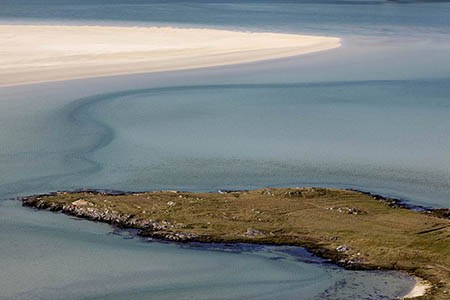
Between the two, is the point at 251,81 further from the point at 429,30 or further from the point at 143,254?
the point at 429,30

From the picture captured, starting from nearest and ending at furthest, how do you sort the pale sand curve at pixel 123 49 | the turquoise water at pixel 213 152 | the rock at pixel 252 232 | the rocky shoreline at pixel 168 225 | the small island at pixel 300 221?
1. the turquoise water at pixel 213 152
2. the small island at pixel 300 221
3. the rocky shoreline at pixel 168 225
4. the rock at pixel 252 232
5. the pale sand curve at pixel 123 49

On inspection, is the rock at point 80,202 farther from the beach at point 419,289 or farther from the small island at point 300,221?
the beach at point 419,289

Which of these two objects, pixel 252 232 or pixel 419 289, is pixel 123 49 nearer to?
pixel 252 232

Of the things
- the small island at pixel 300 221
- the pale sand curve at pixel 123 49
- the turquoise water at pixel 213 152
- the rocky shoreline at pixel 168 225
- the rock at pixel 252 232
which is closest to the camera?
the turquoise water at pixel 213 152

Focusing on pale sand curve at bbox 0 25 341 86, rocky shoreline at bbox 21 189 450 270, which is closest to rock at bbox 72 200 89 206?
rocky shoreline at bbox 21 189 450 270

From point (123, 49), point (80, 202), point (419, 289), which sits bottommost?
point (419, 289)

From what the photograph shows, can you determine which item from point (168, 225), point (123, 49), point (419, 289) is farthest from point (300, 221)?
point (123, 49)

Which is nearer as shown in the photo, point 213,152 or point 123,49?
point 213,152

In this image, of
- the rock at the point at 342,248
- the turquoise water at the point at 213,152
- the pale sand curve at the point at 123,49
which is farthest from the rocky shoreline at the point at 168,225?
the pale sand curve at the point at 123,49
